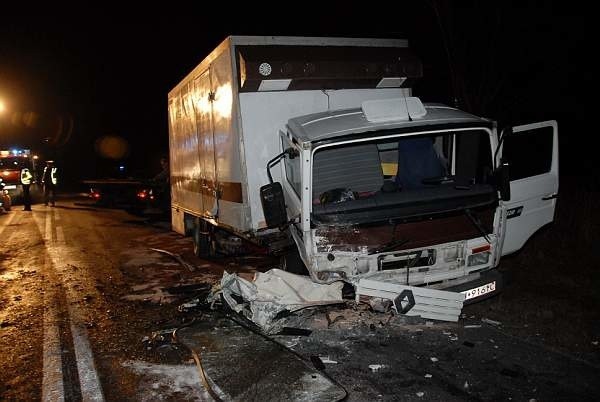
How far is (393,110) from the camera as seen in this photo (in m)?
5.46

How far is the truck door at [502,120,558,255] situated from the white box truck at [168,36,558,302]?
0.02 meters

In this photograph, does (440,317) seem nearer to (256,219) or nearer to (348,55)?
(256,219)

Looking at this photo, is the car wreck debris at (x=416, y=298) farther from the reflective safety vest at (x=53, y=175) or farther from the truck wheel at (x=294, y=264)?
the reflective safety vest at (x=53, y=175)

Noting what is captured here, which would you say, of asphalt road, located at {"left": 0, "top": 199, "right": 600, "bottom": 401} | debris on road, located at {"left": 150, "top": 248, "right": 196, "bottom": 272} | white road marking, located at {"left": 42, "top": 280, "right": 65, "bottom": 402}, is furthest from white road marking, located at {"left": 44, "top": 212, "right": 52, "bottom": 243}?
white road marking, located at {"left": 42, "top": 280, "right": 65, "bottom": 402}

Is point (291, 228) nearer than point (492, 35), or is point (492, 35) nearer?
point (291, 228)

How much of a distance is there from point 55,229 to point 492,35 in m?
12.0

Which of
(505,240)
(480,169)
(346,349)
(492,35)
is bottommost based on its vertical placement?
(346,349)

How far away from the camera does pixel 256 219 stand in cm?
654

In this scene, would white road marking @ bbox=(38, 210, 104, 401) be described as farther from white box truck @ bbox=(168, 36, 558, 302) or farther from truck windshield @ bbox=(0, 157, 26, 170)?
truck windshield @ bbox=(0, 157, 26, 170)

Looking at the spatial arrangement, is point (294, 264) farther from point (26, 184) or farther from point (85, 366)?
point (26, 184)

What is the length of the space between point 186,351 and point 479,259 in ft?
10.4

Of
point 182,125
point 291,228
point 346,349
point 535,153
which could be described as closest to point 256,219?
point 291,228

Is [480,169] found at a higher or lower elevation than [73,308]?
higher

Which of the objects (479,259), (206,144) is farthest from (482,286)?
(206,144)
